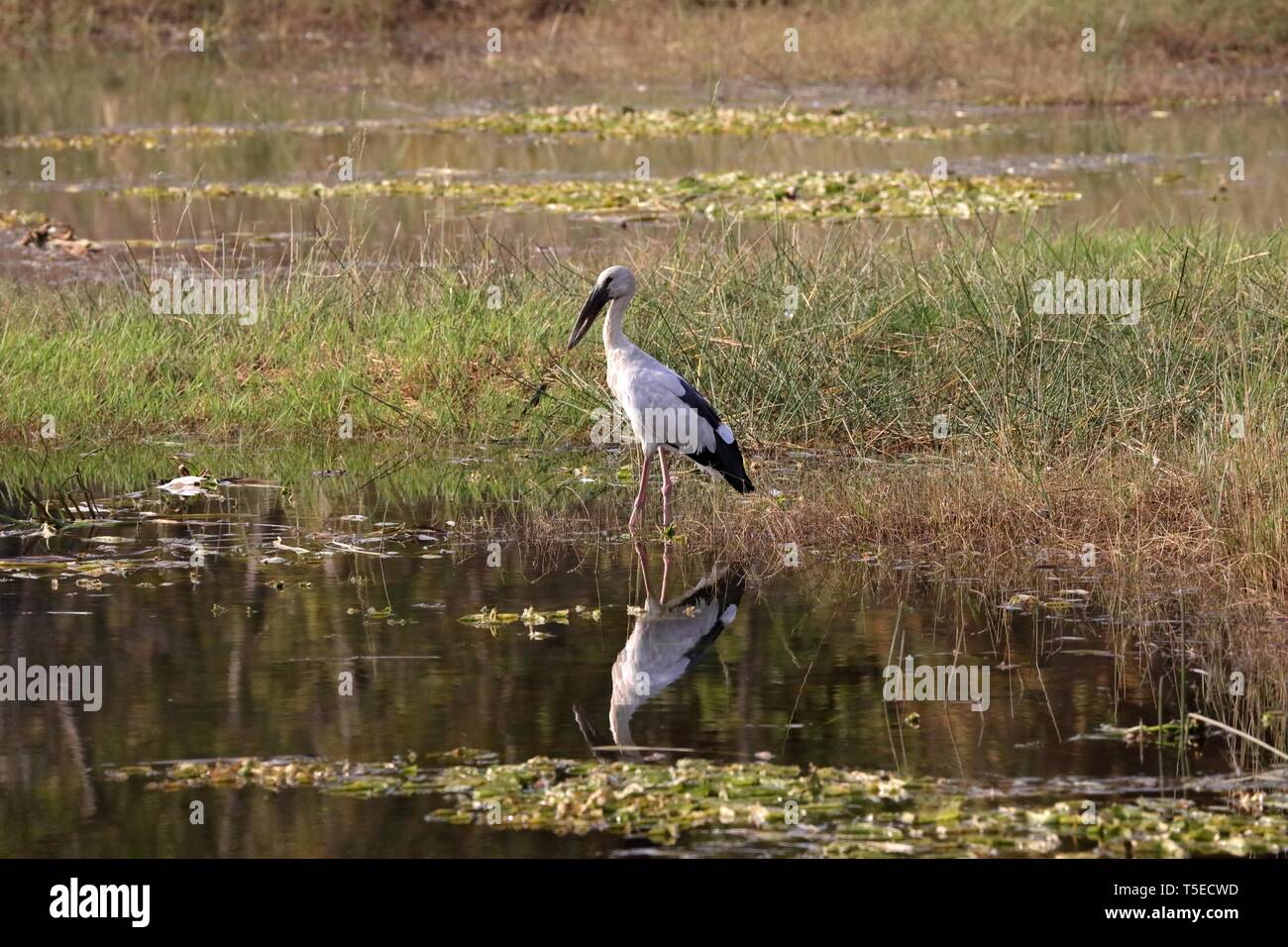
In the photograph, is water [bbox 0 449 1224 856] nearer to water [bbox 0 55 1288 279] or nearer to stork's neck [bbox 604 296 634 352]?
stork's neck [bbox 604 296 634 352]

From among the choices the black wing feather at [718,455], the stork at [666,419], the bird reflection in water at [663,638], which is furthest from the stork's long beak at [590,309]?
the bird reflection in water at [663,638]

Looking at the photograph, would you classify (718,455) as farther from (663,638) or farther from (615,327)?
(663,638)

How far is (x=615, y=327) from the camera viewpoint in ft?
34.6

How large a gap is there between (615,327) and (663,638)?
268cm

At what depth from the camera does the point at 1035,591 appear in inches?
350

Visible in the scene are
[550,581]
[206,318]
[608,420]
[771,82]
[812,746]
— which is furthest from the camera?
[771,82]

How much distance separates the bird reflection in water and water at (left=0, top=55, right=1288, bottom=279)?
6.12 m

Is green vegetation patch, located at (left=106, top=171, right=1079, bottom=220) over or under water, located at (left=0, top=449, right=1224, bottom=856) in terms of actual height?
over

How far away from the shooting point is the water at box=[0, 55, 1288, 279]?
20.1m

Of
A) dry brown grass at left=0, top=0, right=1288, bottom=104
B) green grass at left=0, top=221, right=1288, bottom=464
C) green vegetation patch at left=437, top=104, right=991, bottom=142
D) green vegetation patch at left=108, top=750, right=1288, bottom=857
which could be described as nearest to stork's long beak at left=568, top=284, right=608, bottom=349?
green grass at left=0, top=221, right=1288, bottom=464

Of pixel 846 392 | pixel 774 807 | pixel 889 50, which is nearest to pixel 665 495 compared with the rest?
pixel 846 392

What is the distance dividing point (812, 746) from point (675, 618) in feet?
6.22
